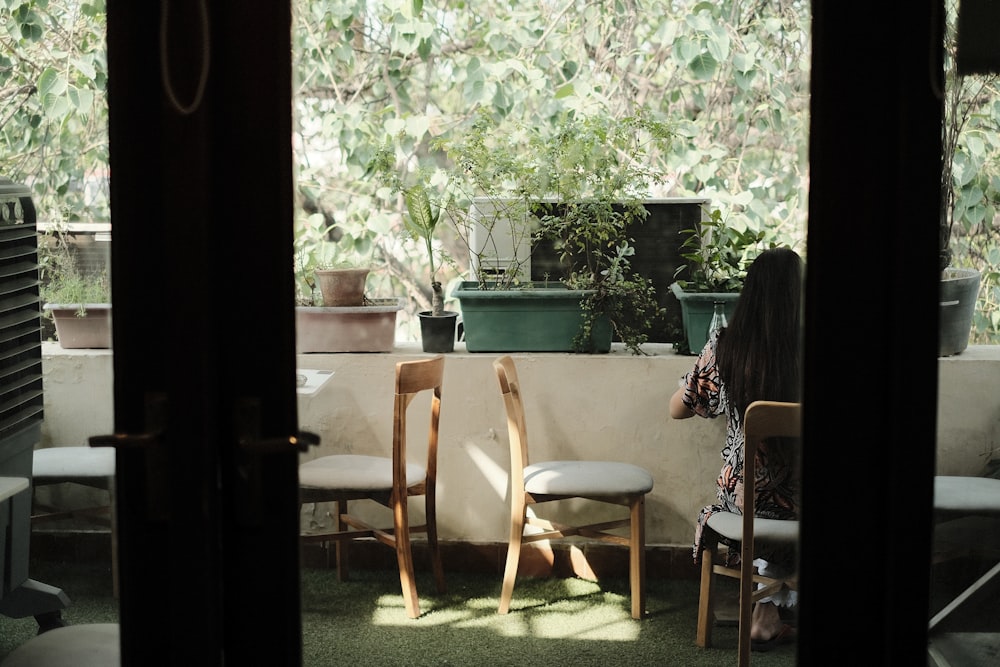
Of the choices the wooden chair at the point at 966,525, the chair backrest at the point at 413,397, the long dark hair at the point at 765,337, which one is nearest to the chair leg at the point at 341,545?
the chair backrest at the point at 413,397

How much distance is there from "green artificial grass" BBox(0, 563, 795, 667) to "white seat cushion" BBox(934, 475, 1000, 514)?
1.45 m

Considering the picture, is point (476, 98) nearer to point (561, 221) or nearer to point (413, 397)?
point (561, 221)

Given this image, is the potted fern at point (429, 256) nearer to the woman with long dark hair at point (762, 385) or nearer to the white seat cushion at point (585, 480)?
the white seat cushion at point (585, 480)

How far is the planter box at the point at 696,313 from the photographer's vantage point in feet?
11.7

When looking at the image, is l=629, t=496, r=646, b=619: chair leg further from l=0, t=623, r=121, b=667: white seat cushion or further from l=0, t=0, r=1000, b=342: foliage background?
l=0, t=623, r=121, b=667: white seat cushion

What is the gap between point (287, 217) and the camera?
1476mm

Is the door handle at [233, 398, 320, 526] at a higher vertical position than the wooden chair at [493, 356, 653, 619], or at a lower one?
higher

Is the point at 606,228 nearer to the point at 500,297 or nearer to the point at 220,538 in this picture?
the point at 500,297

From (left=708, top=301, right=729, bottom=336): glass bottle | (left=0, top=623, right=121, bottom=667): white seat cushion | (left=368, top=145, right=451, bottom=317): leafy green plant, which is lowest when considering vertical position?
(left=0, top=623, right=121, bottom=667): white seat cushion

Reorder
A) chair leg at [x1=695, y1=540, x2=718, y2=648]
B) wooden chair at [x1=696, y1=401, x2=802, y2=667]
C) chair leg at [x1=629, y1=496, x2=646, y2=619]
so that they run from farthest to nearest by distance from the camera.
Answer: chair leg at [x1=629, y1=496, x2=646, y2=619] → chair leg at [x1=695, y1=540, x2=718, y2=648] → wooden chair at [x1=696, y1=401, x2=802, y2=667]

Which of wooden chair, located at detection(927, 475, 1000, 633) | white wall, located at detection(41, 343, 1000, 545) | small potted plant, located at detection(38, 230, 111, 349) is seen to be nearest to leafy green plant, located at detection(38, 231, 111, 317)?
small potted plant, located at detection(38, 230, 111, 349)

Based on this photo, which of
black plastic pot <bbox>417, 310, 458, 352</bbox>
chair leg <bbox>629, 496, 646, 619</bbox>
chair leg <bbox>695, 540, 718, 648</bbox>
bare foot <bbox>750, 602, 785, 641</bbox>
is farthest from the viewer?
black plastic pot <bbox>417, 310, 458, 352</bbox>

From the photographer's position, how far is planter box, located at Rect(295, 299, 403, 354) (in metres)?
1.71

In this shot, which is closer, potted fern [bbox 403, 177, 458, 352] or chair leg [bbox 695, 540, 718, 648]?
chair leg [bbox 695, 540, 718, 648]
